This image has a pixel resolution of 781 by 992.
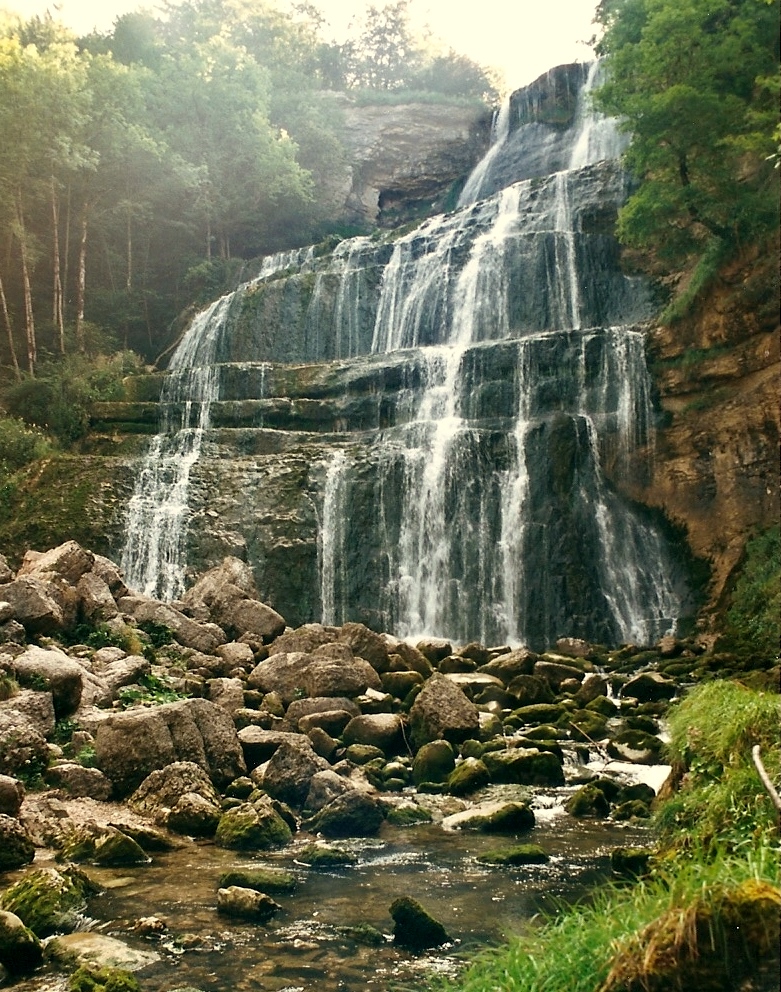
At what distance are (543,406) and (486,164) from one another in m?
22.1

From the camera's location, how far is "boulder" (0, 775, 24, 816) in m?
6.55

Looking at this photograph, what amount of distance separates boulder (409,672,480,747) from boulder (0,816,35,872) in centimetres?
442

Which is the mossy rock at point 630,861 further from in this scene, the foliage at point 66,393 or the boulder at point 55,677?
the foliage at point 66,393

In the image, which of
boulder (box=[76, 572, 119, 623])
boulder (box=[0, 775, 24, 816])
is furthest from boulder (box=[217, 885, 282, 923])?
boulder (box=[76, 572, 119, 623])

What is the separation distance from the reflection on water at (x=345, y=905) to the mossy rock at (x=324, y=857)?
0.08 m

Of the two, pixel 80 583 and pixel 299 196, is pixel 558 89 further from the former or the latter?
pixel 80 583

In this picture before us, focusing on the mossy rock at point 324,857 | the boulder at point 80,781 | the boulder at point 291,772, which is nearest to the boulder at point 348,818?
the boulder at point 291,772

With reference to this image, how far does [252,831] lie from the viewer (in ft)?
22.6

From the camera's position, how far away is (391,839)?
7.18 meters

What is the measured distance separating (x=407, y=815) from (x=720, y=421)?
14247 mm

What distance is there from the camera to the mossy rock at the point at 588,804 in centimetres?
763

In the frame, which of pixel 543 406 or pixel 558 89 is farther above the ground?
pixel 558 89

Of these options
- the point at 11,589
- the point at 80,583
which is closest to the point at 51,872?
the point at 11,589

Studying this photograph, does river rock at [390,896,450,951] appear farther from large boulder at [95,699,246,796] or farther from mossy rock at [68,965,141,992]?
large boulder at [95,699,246,796]
